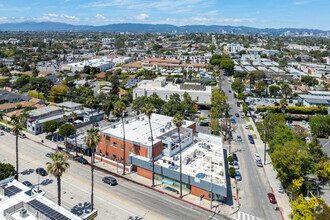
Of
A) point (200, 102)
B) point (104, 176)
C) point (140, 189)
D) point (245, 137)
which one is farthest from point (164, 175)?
point (200, 102)

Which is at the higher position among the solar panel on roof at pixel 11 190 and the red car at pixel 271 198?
the solar panel on roof at pixel 11 190

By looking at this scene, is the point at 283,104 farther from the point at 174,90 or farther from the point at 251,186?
the point at 251,186

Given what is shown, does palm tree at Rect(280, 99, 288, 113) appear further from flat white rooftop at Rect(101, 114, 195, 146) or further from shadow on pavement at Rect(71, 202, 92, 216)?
shadow on pavement at Rect(71, 202, 92, 216)

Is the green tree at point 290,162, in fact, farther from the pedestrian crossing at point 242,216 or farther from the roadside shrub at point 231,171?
the pedestrian crossing at point 242,216

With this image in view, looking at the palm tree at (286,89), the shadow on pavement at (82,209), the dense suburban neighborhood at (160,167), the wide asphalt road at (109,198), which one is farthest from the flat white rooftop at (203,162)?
the palm tree at (286,89)

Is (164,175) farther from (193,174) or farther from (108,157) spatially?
(108,157)

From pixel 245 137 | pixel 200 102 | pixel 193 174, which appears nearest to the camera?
pixel 193 174
